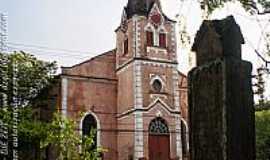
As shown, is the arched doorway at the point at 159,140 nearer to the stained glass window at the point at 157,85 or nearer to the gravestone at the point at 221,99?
the stained glass window at the point at 157,85

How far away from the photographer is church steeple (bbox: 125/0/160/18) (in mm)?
33750

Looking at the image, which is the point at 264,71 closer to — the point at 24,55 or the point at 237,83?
the point at 237,83

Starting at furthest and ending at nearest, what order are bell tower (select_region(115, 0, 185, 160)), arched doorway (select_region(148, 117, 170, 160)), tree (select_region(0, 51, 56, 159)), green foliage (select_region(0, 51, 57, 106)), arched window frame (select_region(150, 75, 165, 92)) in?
arched window frame (select_region(150, 75, 165, 92)), arched doorway (select_region(148, 117, 170, 160)), bell tower (select_region(115, 0, 185, 160)), green foliage (select_region(0, 51, 57, 106)), tree (select_region(0, 51, 56, 159))

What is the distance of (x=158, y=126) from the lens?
105ft

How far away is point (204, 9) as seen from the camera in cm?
599

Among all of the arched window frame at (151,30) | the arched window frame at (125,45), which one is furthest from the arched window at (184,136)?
the arched window frame at (125,45)

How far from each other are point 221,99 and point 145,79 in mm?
27509

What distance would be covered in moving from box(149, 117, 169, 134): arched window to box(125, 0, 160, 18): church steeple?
7470 millimetres

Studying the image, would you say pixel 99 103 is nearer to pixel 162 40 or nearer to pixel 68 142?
pixel 162 40

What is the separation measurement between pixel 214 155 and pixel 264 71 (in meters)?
3.75

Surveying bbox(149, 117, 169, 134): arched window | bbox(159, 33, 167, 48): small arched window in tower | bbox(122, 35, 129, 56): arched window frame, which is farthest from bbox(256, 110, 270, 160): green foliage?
bbox(122, 35, 129, 56): arched window frame

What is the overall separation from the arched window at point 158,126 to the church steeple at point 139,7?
294 inches

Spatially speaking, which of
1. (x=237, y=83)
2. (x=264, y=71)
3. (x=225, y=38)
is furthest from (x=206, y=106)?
(x=264, y=71)

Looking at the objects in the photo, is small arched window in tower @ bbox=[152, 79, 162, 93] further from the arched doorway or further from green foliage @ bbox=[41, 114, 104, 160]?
green foliage @ bbox=[41, 114, 104, 160]
